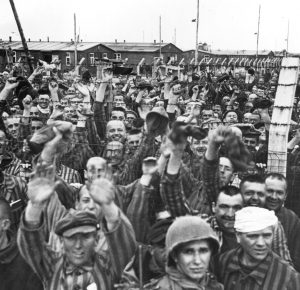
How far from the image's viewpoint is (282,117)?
5.70 metres

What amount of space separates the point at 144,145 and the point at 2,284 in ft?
6.66

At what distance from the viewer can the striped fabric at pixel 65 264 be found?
3.74 m

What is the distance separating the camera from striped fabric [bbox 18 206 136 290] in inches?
147

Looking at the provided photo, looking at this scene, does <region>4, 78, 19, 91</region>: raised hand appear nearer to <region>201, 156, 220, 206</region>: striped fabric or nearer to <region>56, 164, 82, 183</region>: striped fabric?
<region>56, 164, 82, 183</region>: striped fabric

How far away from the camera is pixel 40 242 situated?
148 inches

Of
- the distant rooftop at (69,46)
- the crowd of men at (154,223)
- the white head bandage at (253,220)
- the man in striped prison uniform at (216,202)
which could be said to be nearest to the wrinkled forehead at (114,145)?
the crowd of men at (154,223)

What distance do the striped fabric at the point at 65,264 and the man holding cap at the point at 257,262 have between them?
77 centimetres

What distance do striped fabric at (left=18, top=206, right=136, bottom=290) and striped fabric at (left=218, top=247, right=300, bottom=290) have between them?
737 mm

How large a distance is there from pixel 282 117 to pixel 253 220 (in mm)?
1989

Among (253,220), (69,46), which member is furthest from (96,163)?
(69,46)

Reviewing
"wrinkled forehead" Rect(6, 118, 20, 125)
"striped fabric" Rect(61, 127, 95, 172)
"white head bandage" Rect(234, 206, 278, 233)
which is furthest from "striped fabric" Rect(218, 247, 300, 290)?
"wrinkled forehead" Rect(6, 118, 20, 125)

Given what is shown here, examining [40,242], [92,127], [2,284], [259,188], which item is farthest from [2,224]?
[92,127]

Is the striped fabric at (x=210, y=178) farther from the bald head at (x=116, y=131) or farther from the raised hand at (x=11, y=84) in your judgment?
the raised hand at (x=11, y=84)

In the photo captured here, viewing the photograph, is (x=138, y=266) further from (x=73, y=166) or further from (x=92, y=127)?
(x=92, y=127)
